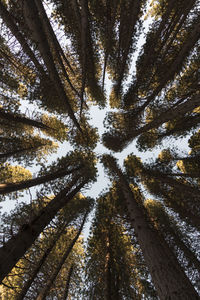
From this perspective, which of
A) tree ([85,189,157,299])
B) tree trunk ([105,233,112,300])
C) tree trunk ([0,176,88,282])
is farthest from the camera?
tree ([85,189,157,299])

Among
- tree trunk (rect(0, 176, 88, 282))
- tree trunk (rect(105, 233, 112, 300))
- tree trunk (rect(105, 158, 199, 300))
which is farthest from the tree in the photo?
tree trunk (rect(0, 176, 88, 282))

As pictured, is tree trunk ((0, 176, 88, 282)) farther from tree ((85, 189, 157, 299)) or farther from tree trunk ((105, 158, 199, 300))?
tree trunk ((105, 158, 199, 300))

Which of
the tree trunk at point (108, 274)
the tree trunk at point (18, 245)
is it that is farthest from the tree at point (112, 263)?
the tree trunk at point (18, 245)

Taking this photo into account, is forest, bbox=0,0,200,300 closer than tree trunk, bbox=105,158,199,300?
No

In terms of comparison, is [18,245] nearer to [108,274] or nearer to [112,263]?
[108,274]

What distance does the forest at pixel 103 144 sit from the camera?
5.90 meters

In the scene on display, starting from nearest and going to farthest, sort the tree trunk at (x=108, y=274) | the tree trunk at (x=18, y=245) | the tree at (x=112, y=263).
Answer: the tree trunk at (x=18, y=245) < the tree trunk at (x=108, y=274) < the tree at (x=112, y=263)

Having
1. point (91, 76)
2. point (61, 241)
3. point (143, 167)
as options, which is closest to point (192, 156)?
point (143, 167)

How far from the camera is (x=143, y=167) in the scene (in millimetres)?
10430

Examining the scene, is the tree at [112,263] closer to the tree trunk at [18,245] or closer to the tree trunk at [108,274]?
the tree trunk at [108,274]

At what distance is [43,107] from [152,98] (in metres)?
7.43

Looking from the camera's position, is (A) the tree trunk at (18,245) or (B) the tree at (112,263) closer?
→ (A) the tree trunk at (18,245)

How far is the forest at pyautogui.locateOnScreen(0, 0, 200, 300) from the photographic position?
19.4 ft

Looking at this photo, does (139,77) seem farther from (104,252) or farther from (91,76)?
(104,252)
